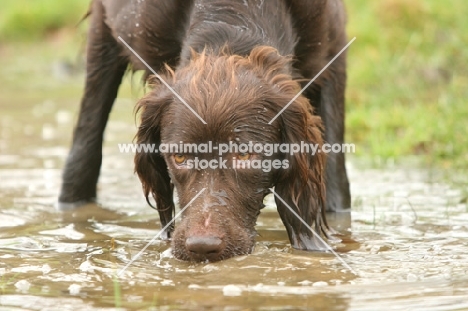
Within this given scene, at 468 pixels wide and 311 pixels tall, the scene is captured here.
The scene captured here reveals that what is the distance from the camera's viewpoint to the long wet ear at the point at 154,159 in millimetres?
4723

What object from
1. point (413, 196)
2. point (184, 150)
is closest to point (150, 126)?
point (184, 150)

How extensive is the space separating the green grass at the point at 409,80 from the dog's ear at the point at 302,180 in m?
2.51

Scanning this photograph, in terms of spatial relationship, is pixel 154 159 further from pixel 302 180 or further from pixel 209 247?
pixel 209 247

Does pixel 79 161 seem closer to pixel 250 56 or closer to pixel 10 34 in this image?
pixel 250 56

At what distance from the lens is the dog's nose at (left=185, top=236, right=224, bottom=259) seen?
409 centimetres

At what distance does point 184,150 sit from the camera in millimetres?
4398

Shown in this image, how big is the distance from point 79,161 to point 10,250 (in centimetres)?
175

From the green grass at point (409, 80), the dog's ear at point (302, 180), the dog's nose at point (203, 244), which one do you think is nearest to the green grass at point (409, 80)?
the green grass at point (409, 80)

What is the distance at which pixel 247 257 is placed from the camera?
4.30 metres

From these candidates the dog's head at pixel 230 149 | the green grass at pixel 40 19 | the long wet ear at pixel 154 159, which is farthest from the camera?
the green grass at pixel 40 19

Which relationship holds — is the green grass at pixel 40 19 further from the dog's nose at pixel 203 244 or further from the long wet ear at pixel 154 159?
the dog's nose at pixel 203 244

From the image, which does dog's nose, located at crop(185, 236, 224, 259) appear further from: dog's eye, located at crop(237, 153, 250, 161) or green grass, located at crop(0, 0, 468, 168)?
green grass, located at crop(0, 0, 468, 168)

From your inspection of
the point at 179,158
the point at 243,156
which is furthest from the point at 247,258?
the point at 179,158

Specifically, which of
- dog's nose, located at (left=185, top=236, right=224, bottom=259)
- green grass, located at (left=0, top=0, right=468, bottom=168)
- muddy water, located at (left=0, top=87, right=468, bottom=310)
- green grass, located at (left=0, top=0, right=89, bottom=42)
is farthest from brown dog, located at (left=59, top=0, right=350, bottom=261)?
green grass, located at (left=0, top=0, right=89, bottom=42)
